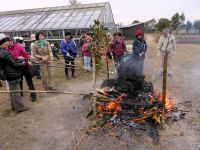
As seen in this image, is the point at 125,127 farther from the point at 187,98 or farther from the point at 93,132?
the point at 187,98

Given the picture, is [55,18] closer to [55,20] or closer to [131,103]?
[55,20]

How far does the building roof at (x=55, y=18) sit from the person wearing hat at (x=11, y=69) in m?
12.1

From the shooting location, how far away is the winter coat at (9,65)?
19.6 feet

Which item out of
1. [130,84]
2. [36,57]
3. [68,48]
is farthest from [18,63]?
[68,48]

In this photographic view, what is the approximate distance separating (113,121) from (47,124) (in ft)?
5.37

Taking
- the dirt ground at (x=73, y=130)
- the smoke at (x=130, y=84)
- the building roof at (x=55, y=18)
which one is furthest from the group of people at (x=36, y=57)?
the building roof at (x=55, y=18)

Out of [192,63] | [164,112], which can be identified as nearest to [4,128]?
[164,112]

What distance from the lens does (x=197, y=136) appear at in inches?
193

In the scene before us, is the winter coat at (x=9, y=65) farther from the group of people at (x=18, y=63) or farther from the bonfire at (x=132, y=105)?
the bonfire at (x=132, y=105)

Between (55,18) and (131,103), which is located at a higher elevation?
(55,18)

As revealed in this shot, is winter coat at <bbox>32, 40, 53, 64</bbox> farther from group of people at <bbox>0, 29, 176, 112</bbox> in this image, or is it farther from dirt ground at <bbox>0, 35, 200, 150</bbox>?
dirt ground at <bbox>0, 35, 200, 150</bbox>

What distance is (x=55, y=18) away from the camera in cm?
2083

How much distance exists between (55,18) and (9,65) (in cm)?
1547

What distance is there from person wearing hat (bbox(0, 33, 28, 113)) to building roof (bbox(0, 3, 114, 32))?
12.1 metres
